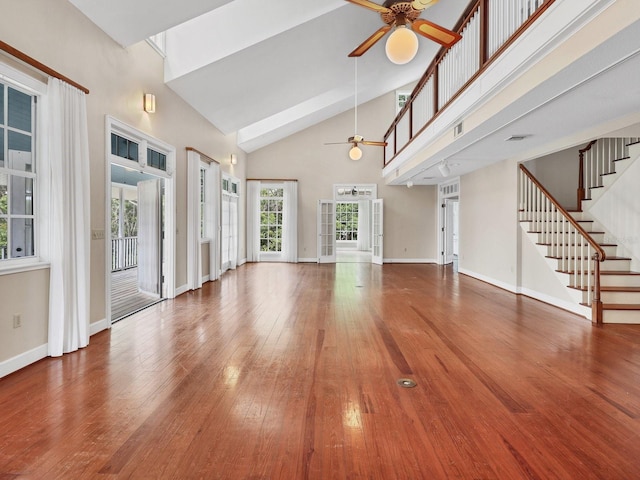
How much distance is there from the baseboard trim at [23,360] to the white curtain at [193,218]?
344 centimetres

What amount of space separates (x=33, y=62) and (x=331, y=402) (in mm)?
3502

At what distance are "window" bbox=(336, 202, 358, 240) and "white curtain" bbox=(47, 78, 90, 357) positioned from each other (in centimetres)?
1307

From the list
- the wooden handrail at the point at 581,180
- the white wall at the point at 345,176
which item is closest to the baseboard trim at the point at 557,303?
the wooden handrail at the point at 581,180

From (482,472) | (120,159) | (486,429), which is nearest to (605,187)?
(486,429)

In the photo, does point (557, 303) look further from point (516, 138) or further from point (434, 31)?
point (434, 31)

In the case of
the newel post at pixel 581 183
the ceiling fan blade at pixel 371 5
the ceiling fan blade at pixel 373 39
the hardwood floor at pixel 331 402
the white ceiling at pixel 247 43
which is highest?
the white ceiling at pixel 247 43

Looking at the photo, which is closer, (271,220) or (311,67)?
(311,67)

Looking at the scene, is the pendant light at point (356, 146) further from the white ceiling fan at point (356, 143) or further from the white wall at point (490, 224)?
the white wall at point (490, 224)

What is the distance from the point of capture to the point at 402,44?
340 cm

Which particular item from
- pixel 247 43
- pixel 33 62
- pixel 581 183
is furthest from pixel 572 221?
pixel 33 62

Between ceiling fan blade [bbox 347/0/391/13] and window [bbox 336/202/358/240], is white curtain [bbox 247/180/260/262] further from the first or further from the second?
ceiling fan blade [bbox 347/0/391/13]

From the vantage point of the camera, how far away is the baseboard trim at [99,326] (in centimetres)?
405

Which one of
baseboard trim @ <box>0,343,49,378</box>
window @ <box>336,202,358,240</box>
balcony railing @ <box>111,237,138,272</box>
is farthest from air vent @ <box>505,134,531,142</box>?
window @ <box>336,202,358,240</box>

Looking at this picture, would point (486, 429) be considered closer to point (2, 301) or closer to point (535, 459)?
point (535, 459)
